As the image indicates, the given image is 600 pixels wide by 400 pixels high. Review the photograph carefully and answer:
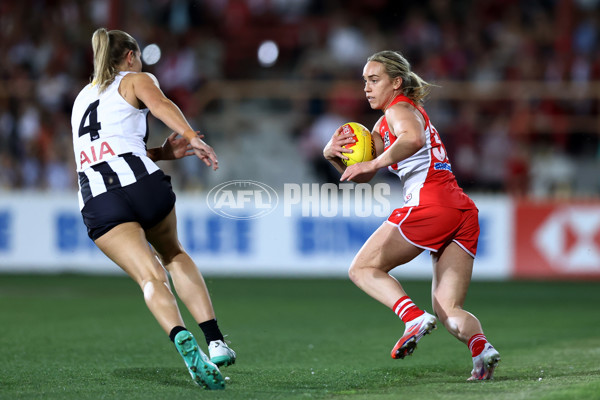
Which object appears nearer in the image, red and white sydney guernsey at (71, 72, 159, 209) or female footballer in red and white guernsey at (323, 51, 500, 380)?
red and white sydney guernsey at (71, 72, 159, 209)

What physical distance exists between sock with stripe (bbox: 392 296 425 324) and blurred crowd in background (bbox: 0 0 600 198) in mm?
9491

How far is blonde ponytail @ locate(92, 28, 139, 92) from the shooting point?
5.58m

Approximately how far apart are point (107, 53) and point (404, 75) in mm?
1916

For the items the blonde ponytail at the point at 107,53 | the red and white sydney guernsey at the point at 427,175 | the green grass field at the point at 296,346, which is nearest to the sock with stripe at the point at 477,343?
the green grass field at the point at 296,346

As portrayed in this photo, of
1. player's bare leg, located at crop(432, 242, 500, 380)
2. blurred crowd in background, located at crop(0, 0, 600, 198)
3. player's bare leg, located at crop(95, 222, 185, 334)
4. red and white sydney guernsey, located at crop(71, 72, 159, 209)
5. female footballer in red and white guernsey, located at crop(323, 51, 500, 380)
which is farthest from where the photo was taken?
blurred crowd in background, located at crop(0, 0, 600, 198)

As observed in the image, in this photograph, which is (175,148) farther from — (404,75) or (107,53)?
(404,75)

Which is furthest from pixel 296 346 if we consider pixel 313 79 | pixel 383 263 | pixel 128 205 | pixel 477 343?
pixel 313 79

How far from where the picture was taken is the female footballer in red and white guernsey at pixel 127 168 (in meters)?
5.34

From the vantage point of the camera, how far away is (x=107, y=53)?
5.59 m

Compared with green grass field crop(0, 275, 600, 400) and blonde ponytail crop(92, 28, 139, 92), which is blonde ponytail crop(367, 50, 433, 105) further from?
green grass field crop(0, 275, 600, 400)

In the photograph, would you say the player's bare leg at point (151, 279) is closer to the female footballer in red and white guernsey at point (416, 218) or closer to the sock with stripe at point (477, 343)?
the female footballer in red and white guernsey at point (416, 218)

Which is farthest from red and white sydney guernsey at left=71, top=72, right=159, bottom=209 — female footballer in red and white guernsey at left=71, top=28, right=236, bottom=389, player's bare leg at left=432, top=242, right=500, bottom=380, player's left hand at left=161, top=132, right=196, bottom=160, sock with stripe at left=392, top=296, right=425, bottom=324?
player's bare leg at left=432, top=242, right=500, bottom=380

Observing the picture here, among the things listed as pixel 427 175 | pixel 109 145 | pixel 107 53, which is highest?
pixel 107 53

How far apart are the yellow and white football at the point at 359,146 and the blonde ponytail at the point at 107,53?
154cm
